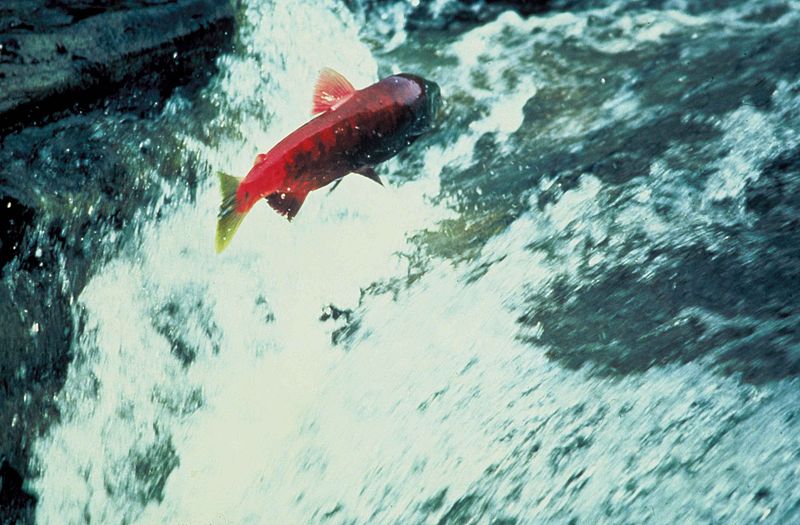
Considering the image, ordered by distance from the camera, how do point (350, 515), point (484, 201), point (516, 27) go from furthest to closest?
point (516, 27), point (484, 201), point (350, 515)

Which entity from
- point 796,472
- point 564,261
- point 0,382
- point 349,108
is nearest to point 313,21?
point 349,108

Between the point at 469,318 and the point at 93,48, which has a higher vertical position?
the point at 93,48

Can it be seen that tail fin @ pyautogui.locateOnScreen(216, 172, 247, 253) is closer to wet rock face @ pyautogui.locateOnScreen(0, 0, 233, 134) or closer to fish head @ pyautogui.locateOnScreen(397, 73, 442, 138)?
fish head @ pyautogui.locateOnScreen(397, 73, 442, 138)

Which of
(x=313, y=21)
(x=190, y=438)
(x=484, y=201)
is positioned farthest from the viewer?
(x=313, y=21)

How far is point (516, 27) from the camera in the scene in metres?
4.40

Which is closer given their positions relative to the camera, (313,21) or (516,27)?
(313,21)

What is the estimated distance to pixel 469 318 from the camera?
2703mm

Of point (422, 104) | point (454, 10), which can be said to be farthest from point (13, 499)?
point (454, 10)

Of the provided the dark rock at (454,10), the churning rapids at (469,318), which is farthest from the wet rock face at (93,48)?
the dark rock at (454,10)

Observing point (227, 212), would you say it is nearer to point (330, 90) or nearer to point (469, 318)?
point (330, 90)

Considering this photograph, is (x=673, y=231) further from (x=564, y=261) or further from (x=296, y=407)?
(x=296, y=407)

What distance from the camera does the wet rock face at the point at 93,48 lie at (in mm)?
2961

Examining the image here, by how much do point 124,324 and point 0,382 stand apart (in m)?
0.41

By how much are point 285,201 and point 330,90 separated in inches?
14.7
